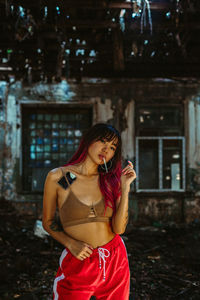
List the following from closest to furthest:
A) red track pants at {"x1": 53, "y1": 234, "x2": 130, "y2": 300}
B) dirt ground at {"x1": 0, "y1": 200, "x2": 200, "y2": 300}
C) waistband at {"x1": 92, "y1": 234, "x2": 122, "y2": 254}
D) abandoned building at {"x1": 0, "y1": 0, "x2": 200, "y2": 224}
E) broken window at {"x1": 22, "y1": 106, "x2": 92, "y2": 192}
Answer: red track pants at {"x1": 53, "y1": 234, "x2": 130, "y2": 300} → waistband at {"x1": 92, "y1": 234, "x2": 122, "y2": 254} → dirt ground at {"x1": 0, "y1": 200, "x2": 200, "y2": 300} → abandoned building at {"x1": 0, "y1": 0, "x2": 200, "y2": 224} → broken window at {"x1": 22, "y1": 106, "x2": 92, "y2": 192}

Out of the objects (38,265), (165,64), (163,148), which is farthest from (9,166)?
(165,64)

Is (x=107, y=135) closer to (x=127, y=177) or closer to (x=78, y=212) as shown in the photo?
(x=127, y=177)

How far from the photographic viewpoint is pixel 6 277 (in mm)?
3637

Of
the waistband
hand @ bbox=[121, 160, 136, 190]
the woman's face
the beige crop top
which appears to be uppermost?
the woman's face

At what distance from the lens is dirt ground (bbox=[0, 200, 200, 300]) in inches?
133

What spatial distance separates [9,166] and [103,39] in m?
3.95

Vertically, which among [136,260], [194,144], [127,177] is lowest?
[136,260]

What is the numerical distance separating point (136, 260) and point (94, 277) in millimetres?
3453

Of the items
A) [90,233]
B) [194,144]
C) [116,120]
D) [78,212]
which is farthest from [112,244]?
[194,144]

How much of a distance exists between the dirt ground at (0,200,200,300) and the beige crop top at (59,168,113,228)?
234 centimetres

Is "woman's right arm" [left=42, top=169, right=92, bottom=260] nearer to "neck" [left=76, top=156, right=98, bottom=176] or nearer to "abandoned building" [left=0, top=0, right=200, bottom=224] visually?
"neck" [left=76, top=156, right=98, bottom=176]

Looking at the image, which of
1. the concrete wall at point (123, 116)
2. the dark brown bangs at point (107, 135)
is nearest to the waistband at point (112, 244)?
the dark brown bangs at point (107, 135)

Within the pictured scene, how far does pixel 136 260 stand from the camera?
14.6ft

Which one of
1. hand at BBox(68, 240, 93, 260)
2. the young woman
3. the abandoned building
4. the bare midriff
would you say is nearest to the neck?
the young woman
